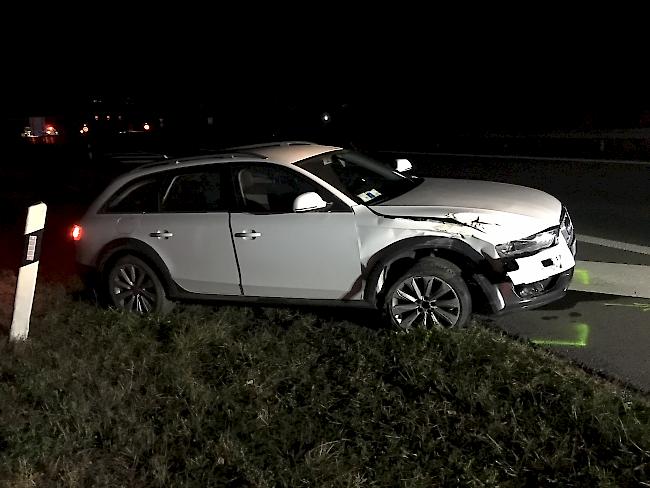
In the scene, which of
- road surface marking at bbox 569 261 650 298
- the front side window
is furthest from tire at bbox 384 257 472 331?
road surface marking at bbox 569 261 650 298

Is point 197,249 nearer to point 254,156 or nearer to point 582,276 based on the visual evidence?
point 254,156

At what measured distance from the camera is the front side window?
618cm

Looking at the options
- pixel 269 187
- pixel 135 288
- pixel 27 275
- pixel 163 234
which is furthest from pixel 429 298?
pixel 27 275

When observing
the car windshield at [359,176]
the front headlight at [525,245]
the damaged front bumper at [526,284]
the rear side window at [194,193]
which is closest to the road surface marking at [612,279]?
the damaged front bumper at [526,284]

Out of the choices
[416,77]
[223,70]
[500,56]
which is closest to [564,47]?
[500,56]

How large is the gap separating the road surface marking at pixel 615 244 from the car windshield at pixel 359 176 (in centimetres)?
282

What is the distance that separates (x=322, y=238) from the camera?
5926 millimetres

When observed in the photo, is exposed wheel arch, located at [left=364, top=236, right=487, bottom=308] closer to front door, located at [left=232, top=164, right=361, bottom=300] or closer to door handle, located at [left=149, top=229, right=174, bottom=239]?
front door, located at [left=232, top=164, right=361, bottom=300]

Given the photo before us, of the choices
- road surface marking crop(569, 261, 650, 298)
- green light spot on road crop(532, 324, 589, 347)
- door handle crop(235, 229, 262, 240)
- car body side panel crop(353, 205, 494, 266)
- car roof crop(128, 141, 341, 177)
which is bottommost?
green light spot on road crop(532, 324, 589, 347)

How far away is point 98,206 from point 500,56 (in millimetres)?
40436

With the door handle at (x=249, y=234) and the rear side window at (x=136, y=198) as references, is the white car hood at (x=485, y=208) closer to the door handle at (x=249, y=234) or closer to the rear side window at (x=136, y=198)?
the door handle at (x=249, y=234)

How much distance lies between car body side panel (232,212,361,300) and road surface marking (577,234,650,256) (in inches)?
150

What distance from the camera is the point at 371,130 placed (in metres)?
34.2

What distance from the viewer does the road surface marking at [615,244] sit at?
27.0ft
